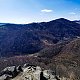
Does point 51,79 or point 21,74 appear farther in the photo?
point 21,74

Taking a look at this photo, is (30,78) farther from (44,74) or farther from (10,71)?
(10,71)

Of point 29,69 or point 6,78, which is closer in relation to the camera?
point 6,78

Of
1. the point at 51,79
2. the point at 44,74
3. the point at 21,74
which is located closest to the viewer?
the point at 51,79

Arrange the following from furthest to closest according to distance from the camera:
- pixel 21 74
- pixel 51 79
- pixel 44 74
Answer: pixel 21 74 < pixel 44 74 < pixel 51 79

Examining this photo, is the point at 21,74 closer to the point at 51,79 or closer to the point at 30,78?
the point at 30,78

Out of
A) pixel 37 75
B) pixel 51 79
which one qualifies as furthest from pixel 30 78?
pixel 51 79

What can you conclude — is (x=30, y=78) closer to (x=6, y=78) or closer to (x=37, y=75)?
(x=37, y=75)

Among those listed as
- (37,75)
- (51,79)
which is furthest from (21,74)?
Result: (51,79)

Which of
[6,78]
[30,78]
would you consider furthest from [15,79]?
[30,78]
